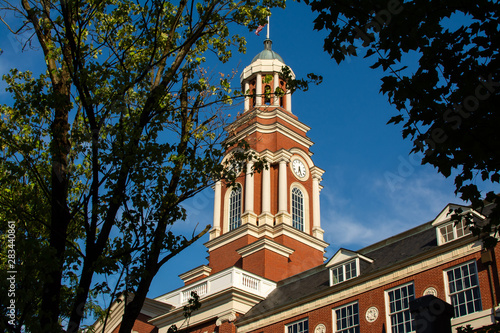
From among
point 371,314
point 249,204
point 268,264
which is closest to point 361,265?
point 371,314

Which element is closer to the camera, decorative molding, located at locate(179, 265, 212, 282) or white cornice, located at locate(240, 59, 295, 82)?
decorative molding, located at locate(179, 265, 212, 282)

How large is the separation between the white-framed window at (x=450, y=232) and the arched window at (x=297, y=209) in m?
16.1

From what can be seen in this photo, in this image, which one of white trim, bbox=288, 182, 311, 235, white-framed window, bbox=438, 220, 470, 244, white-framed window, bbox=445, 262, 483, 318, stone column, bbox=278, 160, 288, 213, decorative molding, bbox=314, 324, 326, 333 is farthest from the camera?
white trim, bbox=288, 182, 311, 235

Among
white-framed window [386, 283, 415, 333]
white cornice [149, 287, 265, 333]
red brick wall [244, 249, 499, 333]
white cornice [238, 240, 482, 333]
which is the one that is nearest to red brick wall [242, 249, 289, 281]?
white cornice [149, 287, 265, 333]

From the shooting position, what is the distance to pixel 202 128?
11.9 metres

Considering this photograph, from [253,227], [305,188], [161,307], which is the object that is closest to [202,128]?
[161,307]

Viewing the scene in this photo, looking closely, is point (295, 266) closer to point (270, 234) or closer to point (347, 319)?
point (270, 234)

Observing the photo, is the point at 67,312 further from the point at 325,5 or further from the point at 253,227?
the point at 253,227

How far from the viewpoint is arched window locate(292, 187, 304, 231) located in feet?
126

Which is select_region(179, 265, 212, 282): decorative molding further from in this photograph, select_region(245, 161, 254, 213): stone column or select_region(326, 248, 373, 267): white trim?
select_region(326, 248, 373, 267): white trim

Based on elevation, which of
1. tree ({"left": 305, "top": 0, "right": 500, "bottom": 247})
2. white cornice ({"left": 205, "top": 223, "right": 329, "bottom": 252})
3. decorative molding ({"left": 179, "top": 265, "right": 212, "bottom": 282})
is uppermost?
white cornice ({"left": 205, "top": 223, "right": 329, "bottom": 252})

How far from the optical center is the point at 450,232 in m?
22.3

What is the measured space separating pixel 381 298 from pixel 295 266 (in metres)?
13.3

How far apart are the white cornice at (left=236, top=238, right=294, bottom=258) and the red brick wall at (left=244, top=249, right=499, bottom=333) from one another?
837 cm
